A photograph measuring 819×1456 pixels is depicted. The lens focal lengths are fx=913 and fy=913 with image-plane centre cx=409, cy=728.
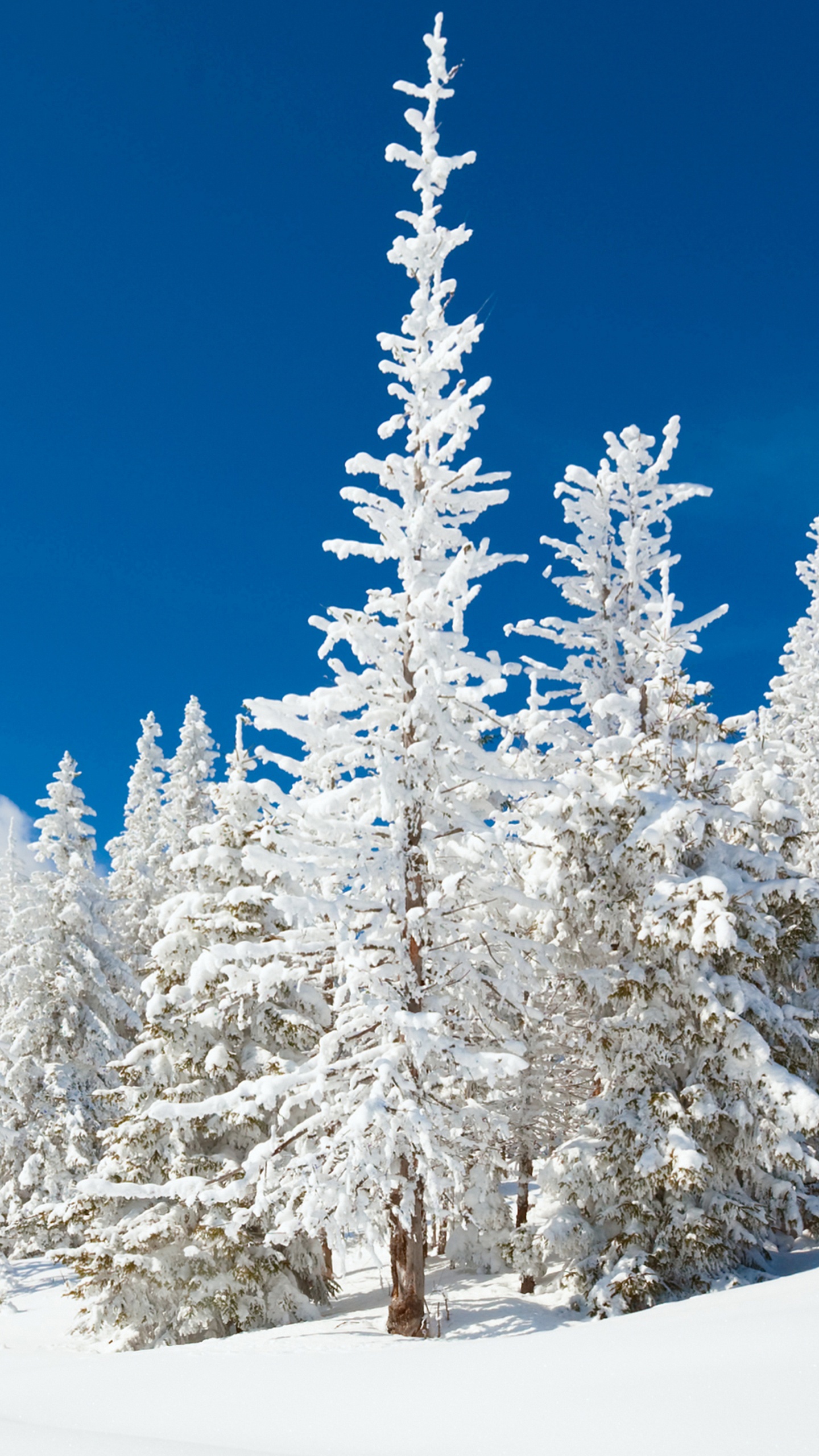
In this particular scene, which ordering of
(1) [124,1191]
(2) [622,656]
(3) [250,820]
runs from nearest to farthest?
(1) [124,1191], (3) [250,820], (2) [622,656]

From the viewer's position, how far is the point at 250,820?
59.4 feet

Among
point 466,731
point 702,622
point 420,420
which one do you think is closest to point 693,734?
point 702,622

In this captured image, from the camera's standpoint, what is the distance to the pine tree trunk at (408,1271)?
12.8m

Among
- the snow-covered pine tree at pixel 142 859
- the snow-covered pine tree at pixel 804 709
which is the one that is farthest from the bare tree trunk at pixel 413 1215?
the snow-covered pine tree at pixel 142 859

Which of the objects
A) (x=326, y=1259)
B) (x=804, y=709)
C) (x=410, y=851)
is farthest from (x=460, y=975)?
(x=804, y=709)

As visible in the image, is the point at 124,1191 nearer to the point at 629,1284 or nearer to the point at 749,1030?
the point at 629,1284

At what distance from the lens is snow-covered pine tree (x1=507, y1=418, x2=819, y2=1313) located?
45.1 ft

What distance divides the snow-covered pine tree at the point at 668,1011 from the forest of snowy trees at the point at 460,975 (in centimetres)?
6

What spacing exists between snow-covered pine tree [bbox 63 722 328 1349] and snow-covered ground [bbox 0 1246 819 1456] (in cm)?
628

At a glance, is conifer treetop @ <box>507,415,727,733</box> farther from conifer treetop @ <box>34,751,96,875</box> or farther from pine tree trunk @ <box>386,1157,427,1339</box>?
conifer treetop @ <box>34,751,96,875</box>

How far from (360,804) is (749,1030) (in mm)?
6965

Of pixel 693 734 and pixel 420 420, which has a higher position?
pixel 420 420

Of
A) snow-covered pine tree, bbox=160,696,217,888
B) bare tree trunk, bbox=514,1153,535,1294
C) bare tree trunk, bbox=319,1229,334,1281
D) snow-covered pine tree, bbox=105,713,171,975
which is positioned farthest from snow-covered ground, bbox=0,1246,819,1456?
snow-covered pine tree, bbox=160,696,217,888

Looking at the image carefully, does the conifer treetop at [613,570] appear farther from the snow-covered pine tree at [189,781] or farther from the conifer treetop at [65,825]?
the snow-covered pine tree at [189,781]
